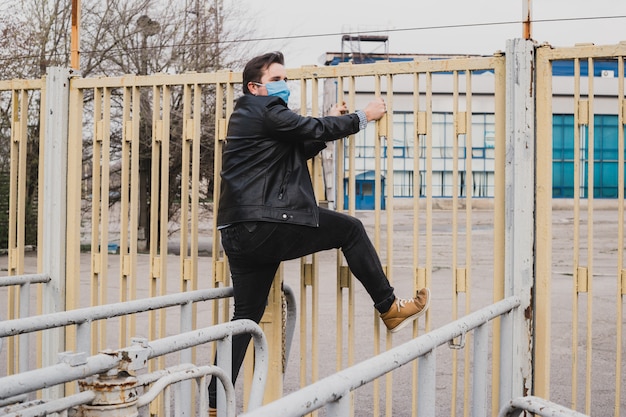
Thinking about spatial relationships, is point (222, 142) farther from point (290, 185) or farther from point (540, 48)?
point (540, 48)

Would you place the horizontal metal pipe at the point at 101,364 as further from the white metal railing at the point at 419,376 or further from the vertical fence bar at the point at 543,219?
the vertical fence bar at the point at 543,219

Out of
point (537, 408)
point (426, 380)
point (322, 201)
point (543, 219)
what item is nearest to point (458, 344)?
point (537, 408)

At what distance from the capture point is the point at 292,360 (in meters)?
7.15

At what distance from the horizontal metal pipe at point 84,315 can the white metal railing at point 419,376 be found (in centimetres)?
142

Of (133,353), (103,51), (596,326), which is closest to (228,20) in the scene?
(103,51)

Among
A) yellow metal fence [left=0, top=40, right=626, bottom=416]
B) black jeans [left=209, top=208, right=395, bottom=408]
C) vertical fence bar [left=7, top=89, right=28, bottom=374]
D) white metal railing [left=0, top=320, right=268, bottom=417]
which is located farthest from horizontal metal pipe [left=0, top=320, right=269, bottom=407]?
vertical fence bar [left=7, top=89, right=28, bottom=374]

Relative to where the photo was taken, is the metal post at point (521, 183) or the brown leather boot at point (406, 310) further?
the brown leather boot at point (406, 310)

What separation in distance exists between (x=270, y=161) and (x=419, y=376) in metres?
1.73

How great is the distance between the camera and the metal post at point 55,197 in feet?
16.1

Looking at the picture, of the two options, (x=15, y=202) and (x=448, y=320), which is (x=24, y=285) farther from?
(x=448, y=320)

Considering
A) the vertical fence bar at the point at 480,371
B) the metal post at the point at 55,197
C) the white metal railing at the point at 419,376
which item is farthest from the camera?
the metal post at the point at 55,197

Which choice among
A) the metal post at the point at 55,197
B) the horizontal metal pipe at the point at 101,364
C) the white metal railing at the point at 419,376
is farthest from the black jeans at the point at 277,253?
the metal post at the point at 55,197

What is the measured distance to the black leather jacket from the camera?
3863 millimetres

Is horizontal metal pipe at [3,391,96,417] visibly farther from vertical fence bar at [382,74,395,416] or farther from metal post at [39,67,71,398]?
metal post at [39,67,71,398]
